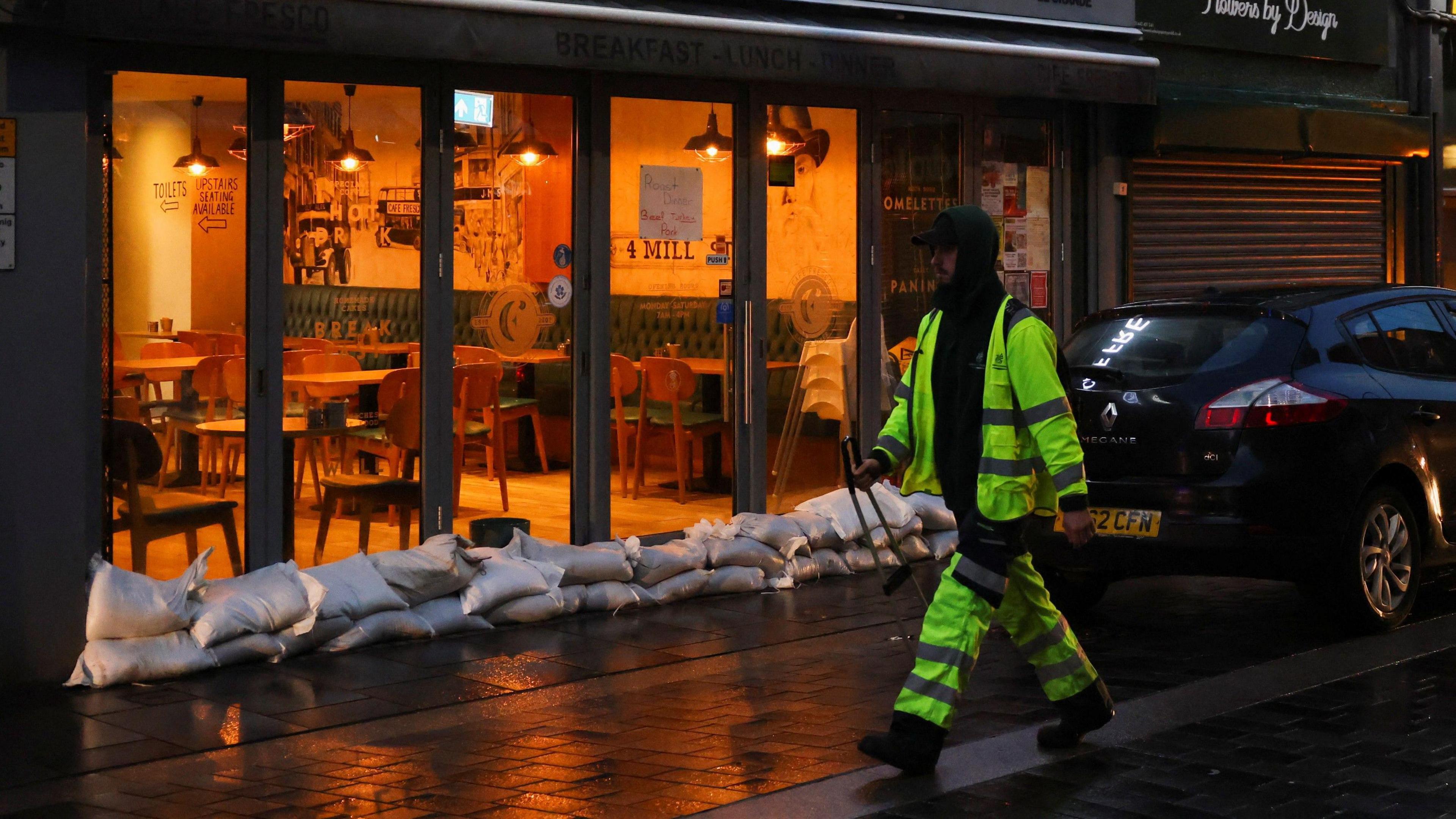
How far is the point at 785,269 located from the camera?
10562mm

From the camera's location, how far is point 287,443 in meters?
8.53

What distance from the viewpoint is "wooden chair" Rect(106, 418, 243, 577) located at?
26.0 ft

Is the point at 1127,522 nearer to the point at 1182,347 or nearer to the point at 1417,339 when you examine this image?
the point at 1182,347

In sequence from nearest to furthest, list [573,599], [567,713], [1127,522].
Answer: [567,713], [1127,522], [573,599]

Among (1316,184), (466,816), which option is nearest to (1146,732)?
(466,816)

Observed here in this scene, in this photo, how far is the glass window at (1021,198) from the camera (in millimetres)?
11844

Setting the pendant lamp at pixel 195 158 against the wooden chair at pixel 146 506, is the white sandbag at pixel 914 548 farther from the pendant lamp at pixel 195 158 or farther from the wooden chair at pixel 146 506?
the pendant lamp at pixel 195 158

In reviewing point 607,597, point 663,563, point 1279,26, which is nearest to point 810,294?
point 663,563

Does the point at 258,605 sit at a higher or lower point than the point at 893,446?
lower

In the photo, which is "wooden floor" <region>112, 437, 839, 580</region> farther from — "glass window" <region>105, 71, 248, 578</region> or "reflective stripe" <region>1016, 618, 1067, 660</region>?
"reflective stripe" <region>1016, 618, 1067, 660</region>

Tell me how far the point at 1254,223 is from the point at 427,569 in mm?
8757


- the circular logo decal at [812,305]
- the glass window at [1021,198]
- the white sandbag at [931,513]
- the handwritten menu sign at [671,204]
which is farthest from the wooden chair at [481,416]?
the glass window at [1021,198]

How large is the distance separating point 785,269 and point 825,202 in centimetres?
55

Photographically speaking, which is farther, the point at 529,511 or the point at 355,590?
the point at 529,511
